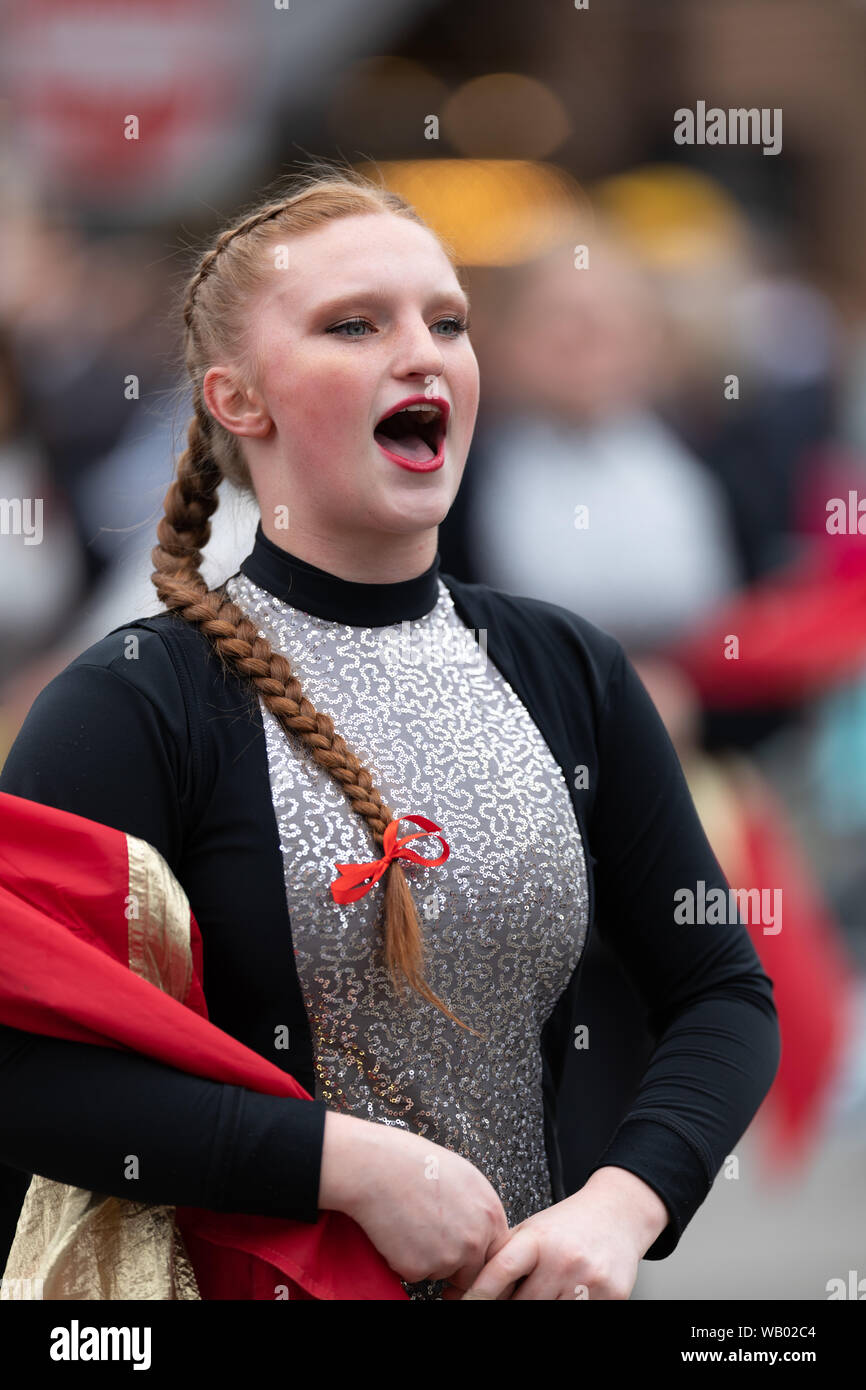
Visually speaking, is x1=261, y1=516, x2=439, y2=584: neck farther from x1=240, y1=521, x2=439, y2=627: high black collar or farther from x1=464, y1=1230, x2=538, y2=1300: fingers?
x1=464, y1=1230, x2=538, y2=1300: fingers

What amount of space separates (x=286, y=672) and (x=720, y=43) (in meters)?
7.05

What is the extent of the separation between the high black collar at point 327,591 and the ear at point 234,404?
0.11 meters

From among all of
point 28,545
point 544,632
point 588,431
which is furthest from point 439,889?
point 28,545

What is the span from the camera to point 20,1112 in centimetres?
151

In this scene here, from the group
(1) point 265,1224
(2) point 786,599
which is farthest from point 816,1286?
(1) point 265,1224

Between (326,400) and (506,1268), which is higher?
(326,400)

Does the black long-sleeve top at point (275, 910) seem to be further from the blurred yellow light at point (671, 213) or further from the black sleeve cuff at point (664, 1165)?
the blurred yellow light at point (671, 213)

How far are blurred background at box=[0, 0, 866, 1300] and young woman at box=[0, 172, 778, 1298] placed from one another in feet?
0.77

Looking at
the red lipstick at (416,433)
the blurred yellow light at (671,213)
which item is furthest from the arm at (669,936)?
the blurred yellow light at (671,213)

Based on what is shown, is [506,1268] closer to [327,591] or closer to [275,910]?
[275,910]

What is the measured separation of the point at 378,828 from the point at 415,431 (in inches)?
17.3

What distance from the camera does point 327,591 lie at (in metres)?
1.79

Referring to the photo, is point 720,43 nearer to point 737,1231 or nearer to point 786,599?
point 786,599

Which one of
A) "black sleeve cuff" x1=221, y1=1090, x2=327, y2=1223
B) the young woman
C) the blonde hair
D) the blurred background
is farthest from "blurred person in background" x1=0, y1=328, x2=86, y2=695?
"black sleeve cuff" x1=221, y1=1090, x2=327, y2=1223
